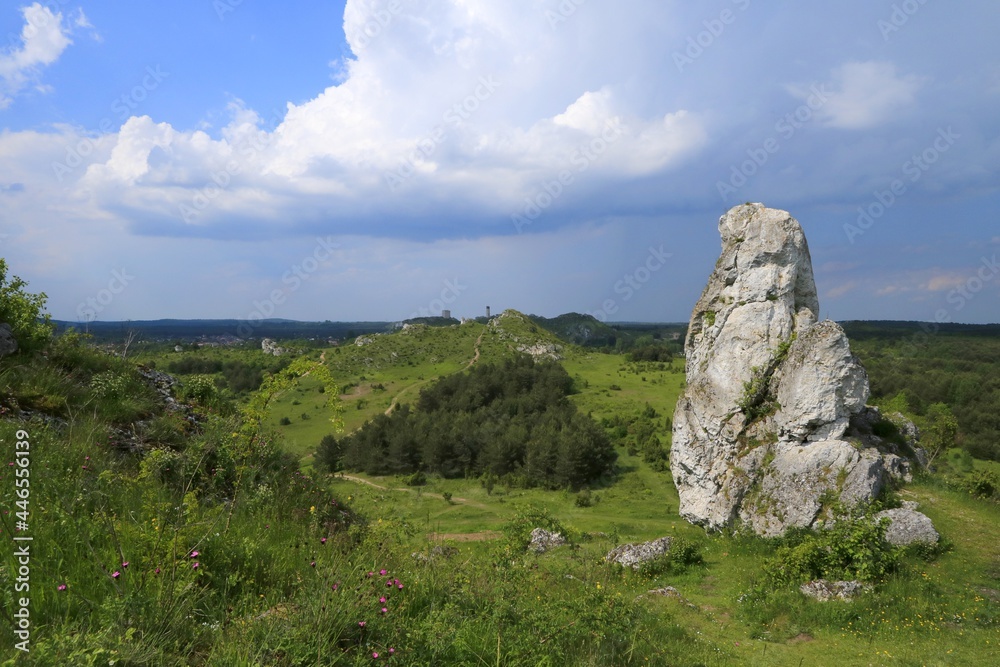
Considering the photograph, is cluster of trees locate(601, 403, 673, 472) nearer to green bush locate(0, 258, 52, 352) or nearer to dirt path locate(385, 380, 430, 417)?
dirt path locate(385, 380, 430, 417)

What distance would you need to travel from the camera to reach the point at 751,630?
1139cm

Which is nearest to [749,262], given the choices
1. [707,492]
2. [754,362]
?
[754,362]

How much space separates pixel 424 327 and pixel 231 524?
11372 centimetres

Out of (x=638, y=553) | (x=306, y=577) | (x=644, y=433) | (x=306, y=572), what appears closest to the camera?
(x=306, y=577)

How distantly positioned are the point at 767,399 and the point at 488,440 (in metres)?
39.1

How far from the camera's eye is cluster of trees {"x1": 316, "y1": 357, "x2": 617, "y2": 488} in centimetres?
4903

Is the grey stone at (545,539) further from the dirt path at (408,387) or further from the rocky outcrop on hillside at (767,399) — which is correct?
the dirt path at (408,387)

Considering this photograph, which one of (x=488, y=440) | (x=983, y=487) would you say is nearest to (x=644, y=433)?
(x=488, y=440)

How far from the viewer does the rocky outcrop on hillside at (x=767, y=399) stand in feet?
56.3

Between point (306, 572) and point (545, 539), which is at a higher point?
point (306, 572)

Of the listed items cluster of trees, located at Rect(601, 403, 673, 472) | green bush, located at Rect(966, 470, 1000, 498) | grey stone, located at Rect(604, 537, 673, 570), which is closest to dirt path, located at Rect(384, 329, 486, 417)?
cluster of trees, located at Rect(601, 403, 673, 472)

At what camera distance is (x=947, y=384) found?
71.1 meters

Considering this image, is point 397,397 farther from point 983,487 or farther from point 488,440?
point 983,487

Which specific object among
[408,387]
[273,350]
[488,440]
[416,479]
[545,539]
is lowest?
[416,479]
